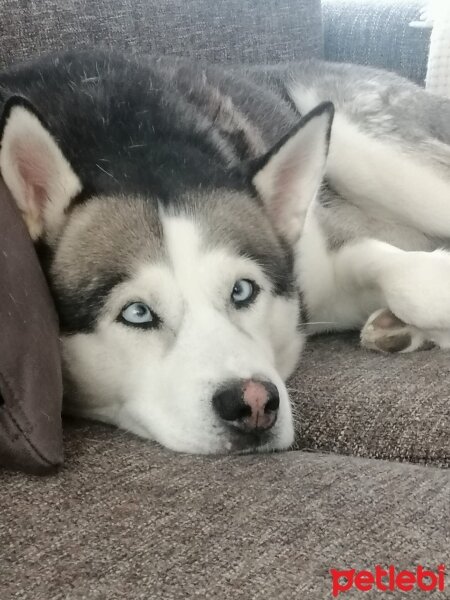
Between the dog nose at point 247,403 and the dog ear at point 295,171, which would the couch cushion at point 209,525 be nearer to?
the dog nose at point 247,403

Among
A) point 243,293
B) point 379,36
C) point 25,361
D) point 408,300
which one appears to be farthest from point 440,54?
point 25,361

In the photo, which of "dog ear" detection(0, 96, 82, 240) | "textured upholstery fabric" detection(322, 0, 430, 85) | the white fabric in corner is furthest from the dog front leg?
"textured upholstery fabric" detection(322, 0, 430, 85)

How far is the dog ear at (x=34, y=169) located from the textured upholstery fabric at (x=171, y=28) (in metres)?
0.91

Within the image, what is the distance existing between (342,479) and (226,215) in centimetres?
60

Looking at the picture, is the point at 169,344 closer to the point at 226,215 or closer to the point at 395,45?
the point at 226,215

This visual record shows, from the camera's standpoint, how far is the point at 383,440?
1.48 meters

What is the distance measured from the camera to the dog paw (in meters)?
1.85

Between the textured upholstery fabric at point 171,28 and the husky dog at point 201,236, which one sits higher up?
the textured upholstery fabric at point 171,28

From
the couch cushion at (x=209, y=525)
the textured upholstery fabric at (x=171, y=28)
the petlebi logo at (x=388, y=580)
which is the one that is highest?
the textured upholstery fabric at (x=171, y=28)

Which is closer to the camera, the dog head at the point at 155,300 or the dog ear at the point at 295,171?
the dog head at the point at 155,300

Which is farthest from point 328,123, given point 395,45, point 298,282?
point 395,45

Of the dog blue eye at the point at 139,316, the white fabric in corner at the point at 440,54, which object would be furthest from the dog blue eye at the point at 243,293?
the white fabric in corner at the point at 440,54

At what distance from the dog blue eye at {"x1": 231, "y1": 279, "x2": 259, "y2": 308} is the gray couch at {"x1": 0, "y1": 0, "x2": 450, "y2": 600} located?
0.81 feet

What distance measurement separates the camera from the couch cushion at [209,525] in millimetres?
962
